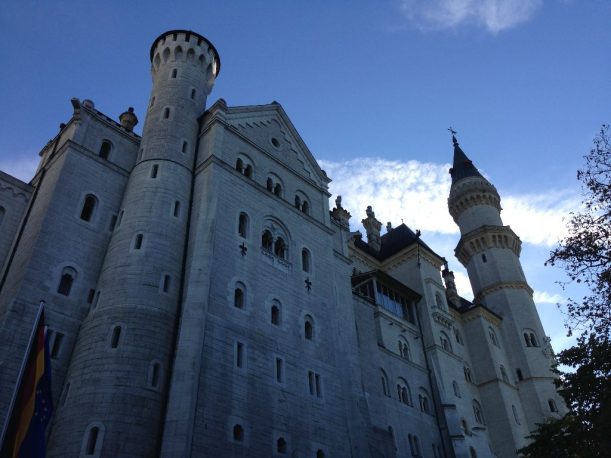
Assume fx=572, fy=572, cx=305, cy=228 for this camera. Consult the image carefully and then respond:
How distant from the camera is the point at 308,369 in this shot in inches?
1126

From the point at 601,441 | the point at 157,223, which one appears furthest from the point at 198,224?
the point at 601,441

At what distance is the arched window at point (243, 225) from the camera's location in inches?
1202

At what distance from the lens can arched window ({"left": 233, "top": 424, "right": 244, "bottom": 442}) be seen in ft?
76.3

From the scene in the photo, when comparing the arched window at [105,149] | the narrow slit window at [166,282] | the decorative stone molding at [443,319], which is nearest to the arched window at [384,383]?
the decorative stone molding at [443,319]

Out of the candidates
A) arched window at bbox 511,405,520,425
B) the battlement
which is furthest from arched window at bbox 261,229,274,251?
arched window at bbox 511,405,520,425

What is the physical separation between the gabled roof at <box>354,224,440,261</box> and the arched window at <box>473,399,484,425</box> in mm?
12989

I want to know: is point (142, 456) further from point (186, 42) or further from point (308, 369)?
point (186, 42)

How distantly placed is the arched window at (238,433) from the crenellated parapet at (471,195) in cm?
4445

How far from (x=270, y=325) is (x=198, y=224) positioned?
6225 mm

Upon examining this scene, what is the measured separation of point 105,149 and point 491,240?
1576 inches

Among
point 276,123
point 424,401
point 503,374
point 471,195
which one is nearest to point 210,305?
point 276,123

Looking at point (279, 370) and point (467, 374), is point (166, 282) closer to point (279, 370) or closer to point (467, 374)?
point (279, 370)

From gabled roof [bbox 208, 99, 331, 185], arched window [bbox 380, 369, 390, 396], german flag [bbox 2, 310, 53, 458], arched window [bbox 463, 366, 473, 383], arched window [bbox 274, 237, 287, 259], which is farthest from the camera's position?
arched window [bbox 463, 366, 473, 383]

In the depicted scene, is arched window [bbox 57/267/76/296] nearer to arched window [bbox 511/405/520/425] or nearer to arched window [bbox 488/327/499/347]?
arched window [bbox 511/405/520/425]
